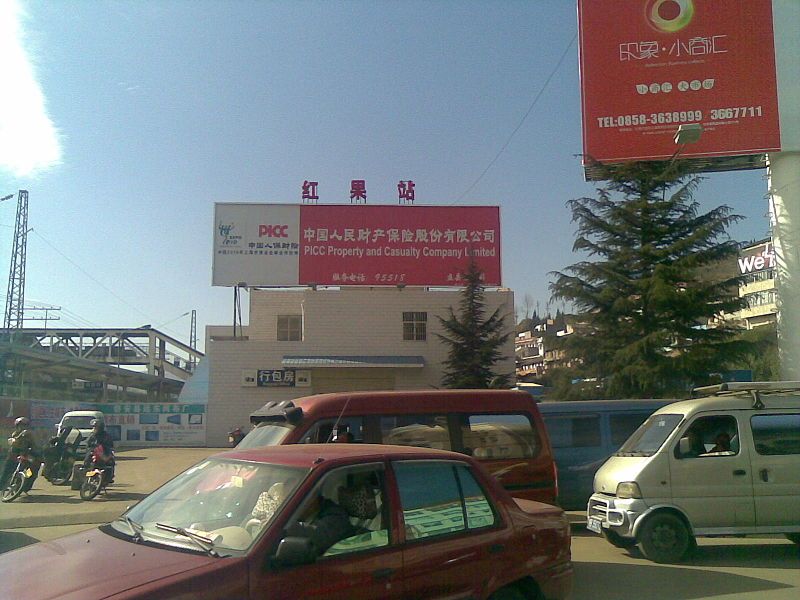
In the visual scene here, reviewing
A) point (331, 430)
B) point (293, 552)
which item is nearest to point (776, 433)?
point (331, 430)

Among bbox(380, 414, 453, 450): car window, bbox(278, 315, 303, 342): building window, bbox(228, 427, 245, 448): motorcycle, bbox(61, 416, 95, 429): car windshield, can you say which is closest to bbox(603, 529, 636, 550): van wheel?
bbox(380, 414, 453, 450): car window

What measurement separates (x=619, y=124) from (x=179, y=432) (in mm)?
24867

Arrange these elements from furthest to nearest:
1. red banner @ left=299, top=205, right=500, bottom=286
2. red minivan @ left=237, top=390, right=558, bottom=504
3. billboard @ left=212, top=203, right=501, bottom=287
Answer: red banner @ left=299, top=205, right=500, bottom=286 < billboard @ left=212, top=203, right=501, bottom=287 < red minivan @ left=237, top=390, right=558, bottom=504

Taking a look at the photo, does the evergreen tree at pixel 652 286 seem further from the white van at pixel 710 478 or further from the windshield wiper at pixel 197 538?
the windshield wiper at pixel 197 538

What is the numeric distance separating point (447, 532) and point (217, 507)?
1538 millimetres

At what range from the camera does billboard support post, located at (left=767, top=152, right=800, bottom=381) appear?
20000mm

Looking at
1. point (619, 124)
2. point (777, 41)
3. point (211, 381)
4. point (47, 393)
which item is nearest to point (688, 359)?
point (619, 124)

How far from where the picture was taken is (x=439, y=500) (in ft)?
16.3

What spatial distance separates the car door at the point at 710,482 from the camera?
8.97 m

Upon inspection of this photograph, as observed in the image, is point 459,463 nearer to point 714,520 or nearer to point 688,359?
point 714,520

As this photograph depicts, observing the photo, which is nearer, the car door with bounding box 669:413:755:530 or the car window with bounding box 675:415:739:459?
the car door with bounding box 669:413:755:530

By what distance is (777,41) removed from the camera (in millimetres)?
20234

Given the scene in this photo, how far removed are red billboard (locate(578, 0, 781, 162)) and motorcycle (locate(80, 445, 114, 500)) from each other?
14982 mm

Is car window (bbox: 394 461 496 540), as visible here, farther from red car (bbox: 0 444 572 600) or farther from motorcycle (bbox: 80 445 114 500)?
motorcycle (bbox: 80 445 114 500)
